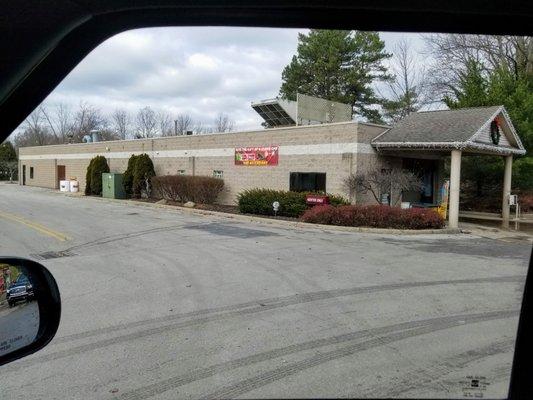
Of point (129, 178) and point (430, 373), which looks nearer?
point (430, 373)

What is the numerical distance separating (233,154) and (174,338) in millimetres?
20261

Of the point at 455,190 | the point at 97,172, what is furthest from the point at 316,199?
the point at 97,172

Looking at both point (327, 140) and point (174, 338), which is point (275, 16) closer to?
point (174, 338)

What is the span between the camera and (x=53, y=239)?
1287 centimetres

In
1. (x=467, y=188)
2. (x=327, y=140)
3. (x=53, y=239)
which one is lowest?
(x=53, y=239)

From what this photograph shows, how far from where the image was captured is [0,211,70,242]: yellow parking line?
13.2 meters

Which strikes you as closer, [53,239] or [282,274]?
[282,274]

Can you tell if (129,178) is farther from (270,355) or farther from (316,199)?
(270,355)

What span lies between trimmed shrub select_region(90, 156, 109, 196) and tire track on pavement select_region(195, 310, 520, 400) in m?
31.6

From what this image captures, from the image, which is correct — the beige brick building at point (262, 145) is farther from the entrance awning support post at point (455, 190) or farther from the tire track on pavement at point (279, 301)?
the tire track on pavement at point (279, 301)

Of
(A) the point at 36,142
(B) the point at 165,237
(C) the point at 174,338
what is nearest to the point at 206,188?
(B) the point at 165,237

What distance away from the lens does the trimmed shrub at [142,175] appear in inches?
1162

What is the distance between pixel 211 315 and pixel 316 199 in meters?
13.6

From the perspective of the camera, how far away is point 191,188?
25.1 m
